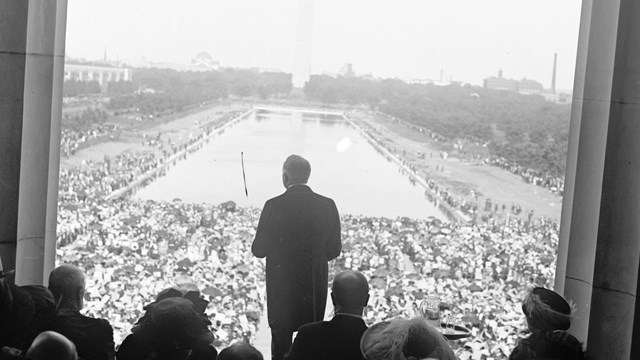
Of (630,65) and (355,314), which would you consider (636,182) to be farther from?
(355,314)

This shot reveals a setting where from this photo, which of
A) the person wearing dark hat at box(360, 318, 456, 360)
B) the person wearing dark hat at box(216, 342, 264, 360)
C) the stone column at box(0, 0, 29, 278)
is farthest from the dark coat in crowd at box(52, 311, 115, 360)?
the stone column at box(0, 0, 29, 278)

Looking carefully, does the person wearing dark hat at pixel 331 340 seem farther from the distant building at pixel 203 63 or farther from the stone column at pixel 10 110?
the distant building at pixel 203 63

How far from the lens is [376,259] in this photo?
4.68 m

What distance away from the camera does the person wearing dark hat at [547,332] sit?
104 inches

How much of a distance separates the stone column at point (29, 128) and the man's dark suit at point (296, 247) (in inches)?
41.0

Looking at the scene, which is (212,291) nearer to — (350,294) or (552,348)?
(350,294)

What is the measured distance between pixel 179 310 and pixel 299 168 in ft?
5.58

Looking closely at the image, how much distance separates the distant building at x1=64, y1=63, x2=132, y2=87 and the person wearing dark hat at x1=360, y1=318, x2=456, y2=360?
2999 millimetres

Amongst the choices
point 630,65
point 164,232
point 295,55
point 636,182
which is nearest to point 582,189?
point 636,182

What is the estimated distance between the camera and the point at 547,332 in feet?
9.33

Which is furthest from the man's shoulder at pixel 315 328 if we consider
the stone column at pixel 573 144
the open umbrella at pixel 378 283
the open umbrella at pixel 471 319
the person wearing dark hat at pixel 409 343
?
the open umbrella at pixel 471 319

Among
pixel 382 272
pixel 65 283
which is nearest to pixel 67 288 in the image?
pixel 65 283

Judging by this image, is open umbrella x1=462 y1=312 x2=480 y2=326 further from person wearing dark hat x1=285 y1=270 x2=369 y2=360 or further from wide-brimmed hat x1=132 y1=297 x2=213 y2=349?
wide-brimmed hat x1=132 y1=297 x2=213 y2=349

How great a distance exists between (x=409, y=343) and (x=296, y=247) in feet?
6.56
